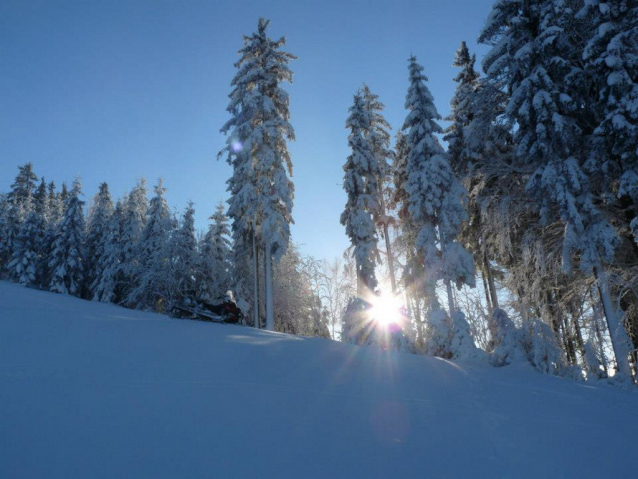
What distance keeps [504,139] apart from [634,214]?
6.46 metres

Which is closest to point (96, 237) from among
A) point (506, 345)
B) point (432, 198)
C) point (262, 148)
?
point (262, 148)

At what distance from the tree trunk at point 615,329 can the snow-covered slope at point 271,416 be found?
4561mm

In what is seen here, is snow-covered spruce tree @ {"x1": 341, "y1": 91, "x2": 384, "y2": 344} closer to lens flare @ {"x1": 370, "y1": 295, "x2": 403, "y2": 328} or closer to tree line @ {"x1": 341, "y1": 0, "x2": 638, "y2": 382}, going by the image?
tree line @ {"x1": 341, "y1": 0, "x2": 638, "y2": 382}

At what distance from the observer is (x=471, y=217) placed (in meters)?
20.4

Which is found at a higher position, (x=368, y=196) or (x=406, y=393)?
(x=368, y=196)

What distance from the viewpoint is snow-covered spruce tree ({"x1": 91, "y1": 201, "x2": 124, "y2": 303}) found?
3284 cm

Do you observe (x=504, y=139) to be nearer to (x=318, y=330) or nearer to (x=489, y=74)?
(x=489, y=74)

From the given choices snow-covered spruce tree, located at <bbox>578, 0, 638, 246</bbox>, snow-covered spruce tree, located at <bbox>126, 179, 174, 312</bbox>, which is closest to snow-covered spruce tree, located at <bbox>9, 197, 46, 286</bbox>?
snow-covered spruce tree, located at <bbox>126, 179, 174, 312</bbox>

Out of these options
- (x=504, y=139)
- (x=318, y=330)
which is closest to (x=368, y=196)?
(x=504, y=139)

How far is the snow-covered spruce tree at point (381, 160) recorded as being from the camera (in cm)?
2420

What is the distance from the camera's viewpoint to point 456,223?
18.6 m

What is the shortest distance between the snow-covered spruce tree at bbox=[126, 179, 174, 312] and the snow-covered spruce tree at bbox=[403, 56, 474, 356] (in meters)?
15.7

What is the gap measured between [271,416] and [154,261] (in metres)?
23.5

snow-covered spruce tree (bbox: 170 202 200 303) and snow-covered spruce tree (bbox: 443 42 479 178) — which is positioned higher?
snow-covered spruce tree (bbox: 443 42 479 178)
